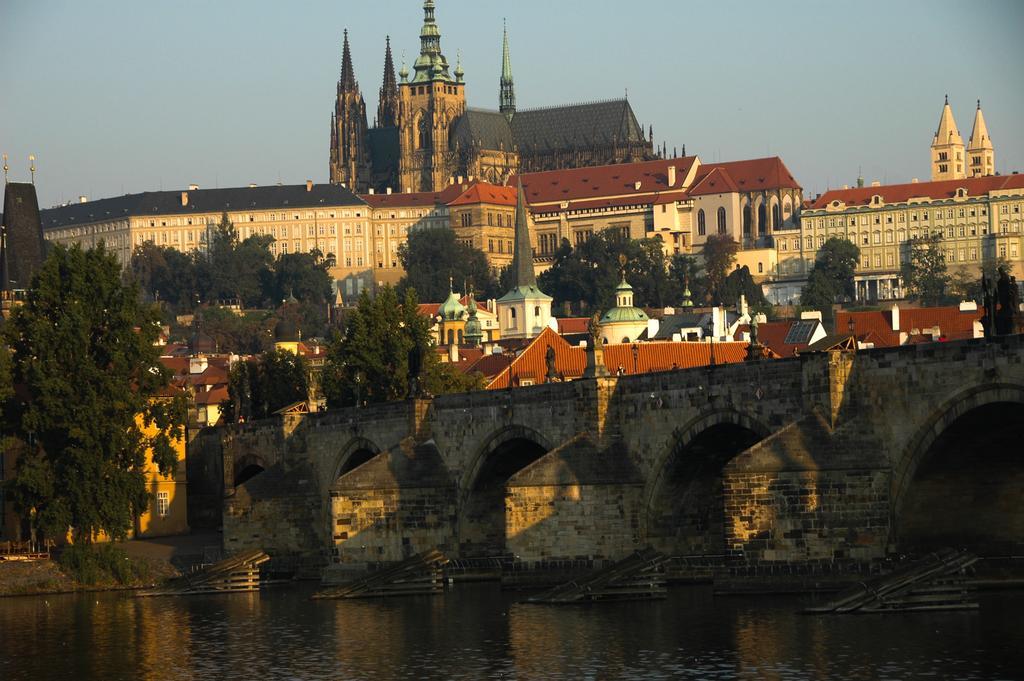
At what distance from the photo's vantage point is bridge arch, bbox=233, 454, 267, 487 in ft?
263

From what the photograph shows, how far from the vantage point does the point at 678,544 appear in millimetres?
55094

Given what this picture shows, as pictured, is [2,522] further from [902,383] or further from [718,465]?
[902,383]

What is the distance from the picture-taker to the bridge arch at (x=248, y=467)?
80.2 metres

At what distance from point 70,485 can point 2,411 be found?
458 cm

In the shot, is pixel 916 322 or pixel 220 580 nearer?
pixel 220 580

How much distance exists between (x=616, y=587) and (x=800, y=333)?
91.4m

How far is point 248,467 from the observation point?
3246 inches

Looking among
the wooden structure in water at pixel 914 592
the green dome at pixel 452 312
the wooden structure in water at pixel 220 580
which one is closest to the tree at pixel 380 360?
the wooden structure in water at pixel 220 580

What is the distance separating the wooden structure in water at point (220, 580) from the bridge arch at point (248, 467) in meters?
11.6

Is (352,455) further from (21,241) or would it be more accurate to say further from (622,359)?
(21,241)

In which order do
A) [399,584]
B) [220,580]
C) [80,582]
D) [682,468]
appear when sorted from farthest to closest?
[80,582], [220,580], [399,584], [682,468]

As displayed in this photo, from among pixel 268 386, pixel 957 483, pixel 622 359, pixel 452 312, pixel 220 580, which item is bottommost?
pixel 220 580

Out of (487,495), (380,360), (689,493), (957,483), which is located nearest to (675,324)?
(380,360)

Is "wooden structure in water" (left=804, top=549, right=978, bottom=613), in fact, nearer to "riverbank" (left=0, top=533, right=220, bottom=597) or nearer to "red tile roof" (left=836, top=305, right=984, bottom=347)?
"riverbank" (left=0, top=533, right=220, bottom=597)
